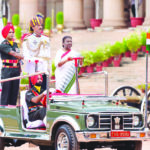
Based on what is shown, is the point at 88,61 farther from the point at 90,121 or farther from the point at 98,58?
the point at 90,121

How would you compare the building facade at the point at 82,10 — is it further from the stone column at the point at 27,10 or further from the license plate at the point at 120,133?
the license plate at the point at 120,133

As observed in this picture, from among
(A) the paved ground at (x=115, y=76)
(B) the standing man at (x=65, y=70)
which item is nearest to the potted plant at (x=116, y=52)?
(A) the paved ground at (x=115, y=76)

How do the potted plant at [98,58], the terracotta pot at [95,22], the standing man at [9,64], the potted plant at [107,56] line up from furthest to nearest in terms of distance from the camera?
the terracotta pot at [95,22], the potted plant at [107,56], the potted plant at [98,58], the standing man at [9,64]

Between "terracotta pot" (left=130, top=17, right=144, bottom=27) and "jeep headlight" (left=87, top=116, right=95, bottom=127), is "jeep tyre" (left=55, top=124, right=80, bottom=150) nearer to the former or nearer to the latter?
"jeep headlight" (left=87, top=116, right=95, bottom=127)

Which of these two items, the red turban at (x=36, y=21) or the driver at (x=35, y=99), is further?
the red turban at (x=36, y=21)

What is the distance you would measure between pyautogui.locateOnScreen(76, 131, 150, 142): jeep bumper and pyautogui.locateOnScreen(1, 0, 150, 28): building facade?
73.4 ft

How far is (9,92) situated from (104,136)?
3.06m

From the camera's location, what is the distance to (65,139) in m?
9.45

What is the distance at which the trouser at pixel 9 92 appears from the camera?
39.4ft

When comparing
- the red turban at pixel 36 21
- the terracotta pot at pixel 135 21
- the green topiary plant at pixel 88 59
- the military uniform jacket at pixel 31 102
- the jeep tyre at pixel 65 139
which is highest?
the terracotta pot at pixel 135 21

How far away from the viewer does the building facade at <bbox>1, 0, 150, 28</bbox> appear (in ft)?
114

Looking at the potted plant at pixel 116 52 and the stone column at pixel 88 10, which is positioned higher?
the stone column at pixel 88 10

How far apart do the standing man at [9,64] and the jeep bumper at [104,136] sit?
9.92ft

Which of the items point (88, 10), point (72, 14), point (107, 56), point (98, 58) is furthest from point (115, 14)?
point (98, 58)
